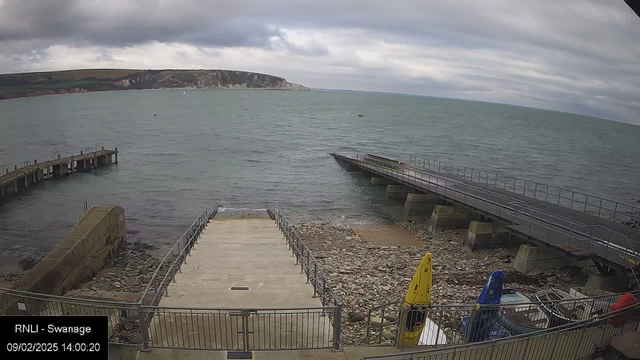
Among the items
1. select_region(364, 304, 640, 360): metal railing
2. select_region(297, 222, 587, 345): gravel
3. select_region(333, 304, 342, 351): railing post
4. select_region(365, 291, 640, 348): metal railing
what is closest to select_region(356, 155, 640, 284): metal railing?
select_region(297, 222, 587, 345): gravel

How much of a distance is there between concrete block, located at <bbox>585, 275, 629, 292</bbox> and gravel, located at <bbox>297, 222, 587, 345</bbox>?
4.79ft

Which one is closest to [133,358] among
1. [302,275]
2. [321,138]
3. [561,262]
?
[302,275]

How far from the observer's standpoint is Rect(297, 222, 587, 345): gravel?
54.4 ft

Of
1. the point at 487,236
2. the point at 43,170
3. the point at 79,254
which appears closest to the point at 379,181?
the point at 487,236

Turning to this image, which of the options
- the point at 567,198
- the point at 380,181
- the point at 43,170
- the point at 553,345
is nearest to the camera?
the point at 553,345

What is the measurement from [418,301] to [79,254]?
14890 millimetres

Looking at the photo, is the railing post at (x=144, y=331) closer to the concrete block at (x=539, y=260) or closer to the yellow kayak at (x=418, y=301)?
the yellow kayak at (x=418, y=301)

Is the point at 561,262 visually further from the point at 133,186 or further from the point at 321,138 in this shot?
the point at 321,138

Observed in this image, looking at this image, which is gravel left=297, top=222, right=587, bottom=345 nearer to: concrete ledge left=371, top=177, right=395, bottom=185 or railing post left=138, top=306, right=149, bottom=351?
railing post left=138, top=306, right=149, bottom=351

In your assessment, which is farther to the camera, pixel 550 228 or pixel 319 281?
pixel 550 228

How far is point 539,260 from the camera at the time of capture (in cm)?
2030

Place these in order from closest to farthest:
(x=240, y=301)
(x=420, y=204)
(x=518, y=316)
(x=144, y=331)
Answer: (x=144, y=331)
(x=240, y=301)
(x=518, y=316)
(x=420, y=204)

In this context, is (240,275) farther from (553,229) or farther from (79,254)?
(553,229)

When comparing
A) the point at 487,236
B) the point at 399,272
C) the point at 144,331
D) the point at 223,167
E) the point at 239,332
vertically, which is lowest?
the point at 223,167
